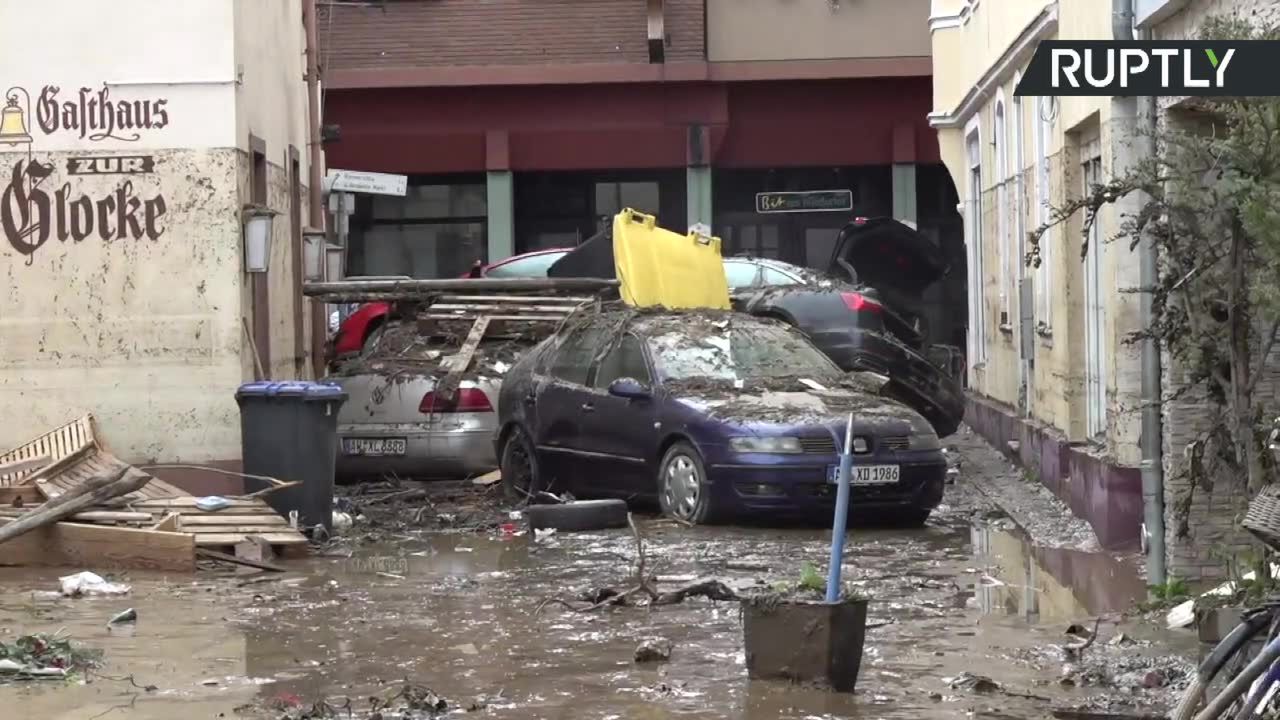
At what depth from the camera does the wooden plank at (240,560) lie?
12156 mm

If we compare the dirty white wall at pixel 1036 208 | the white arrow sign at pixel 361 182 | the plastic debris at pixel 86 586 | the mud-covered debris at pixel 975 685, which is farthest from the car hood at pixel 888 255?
the mud-covered debris at pixel 975 685

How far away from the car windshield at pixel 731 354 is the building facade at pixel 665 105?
45.4ft

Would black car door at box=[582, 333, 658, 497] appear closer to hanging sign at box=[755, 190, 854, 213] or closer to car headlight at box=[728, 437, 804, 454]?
car headlight at box=[728, 437, 804, 454]

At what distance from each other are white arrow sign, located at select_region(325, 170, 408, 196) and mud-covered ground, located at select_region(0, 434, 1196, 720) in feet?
27.6

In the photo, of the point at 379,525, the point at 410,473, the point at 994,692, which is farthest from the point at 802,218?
the point at 994,692

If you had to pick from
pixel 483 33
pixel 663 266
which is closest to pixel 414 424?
pixel 663 266

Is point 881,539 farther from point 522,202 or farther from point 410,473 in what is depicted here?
point 522,202

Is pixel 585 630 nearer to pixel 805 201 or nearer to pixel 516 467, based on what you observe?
pixel 516 467

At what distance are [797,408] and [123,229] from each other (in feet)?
17.5

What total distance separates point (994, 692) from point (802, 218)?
74.0ft

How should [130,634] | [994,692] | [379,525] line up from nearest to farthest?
[994,692]
[130,634]
[379,525]

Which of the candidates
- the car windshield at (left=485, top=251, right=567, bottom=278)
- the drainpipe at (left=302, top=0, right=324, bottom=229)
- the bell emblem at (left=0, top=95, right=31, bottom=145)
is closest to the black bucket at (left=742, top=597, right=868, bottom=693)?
the bell emblem at (left=0, top=95, right=31, bottom=145)

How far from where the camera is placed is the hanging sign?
3014cm

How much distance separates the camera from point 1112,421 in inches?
509
